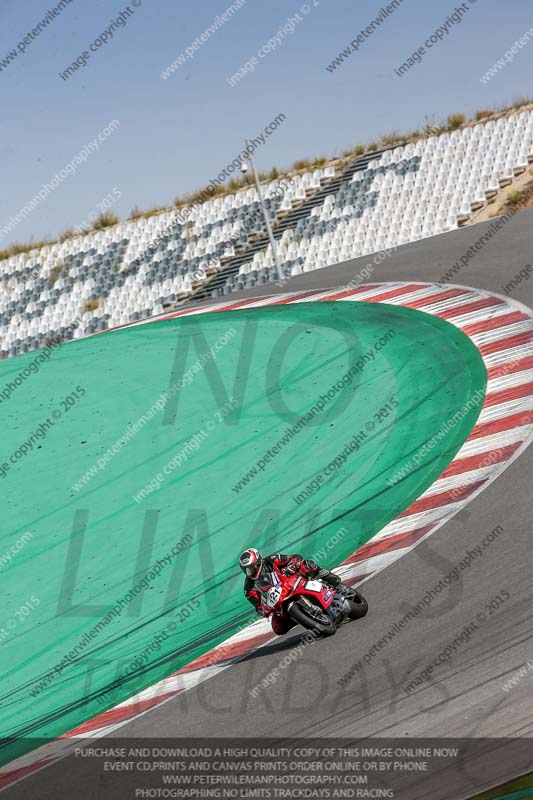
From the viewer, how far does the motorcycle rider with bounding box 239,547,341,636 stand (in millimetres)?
8203

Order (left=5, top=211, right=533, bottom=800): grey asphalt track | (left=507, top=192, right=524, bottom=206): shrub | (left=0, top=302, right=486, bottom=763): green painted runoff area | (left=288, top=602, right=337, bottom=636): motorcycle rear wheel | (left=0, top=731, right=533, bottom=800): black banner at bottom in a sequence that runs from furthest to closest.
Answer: (left=507, top=192, right=524, bottom=206): shrub
(left=0, top=302, right=486, bottom=763): green painted runoff area
(left=288, top=602, right=337, bottom=636): motorcycle rear wheel
(left=5, top=211, right=533, bottom=800): grey asphalt track
(left=0, top=731, right=533, bottom=800): black banner at bottom

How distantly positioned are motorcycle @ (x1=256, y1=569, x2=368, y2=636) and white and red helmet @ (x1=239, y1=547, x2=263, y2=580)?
0.31 feet

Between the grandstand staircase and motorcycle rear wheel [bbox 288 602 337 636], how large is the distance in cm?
2017

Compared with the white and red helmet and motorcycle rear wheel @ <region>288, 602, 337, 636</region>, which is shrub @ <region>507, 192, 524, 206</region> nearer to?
the white and red helmet

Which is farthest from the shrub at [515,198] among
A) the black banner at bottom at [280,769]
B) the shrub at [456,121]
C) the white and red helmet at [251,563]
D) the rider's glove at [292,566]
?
the black banner at bottom at [280,769]

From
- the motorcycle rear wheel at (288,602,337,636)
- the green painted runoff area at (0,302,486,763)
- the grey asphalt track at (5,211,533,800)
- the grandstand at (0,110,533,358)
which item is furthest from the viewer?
the grandstand at (0,110,533,358)

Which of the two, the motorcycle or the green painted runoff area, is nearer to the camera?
the motorcycle

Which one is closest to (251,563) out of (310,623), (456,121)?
(310,623)

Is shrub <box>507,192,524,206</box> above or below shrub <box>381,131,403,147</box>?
below

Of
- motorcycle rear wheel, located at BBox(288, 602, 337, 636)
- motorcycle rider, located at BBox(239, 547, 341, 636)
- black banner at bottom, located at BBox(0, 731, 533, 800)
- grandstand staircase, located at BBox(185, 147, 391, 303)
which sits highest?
grandstand staircase, located at BBox(185, 147, 391, 303)

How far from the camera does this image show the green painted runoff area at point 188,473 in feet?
32.9

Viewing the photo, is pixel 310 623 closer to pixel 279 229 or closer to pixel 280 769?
pixel 280 769

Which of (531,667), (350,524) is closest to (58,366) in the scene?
(350,524)

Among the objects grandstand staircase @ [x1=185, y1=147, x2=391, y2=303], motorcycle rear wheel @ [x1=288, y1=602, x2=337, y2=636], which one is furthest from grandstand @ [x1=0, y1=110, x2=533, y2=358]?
motorcycle rear wheel @ [x1=288, y1=602, x2=337, y2=636]
